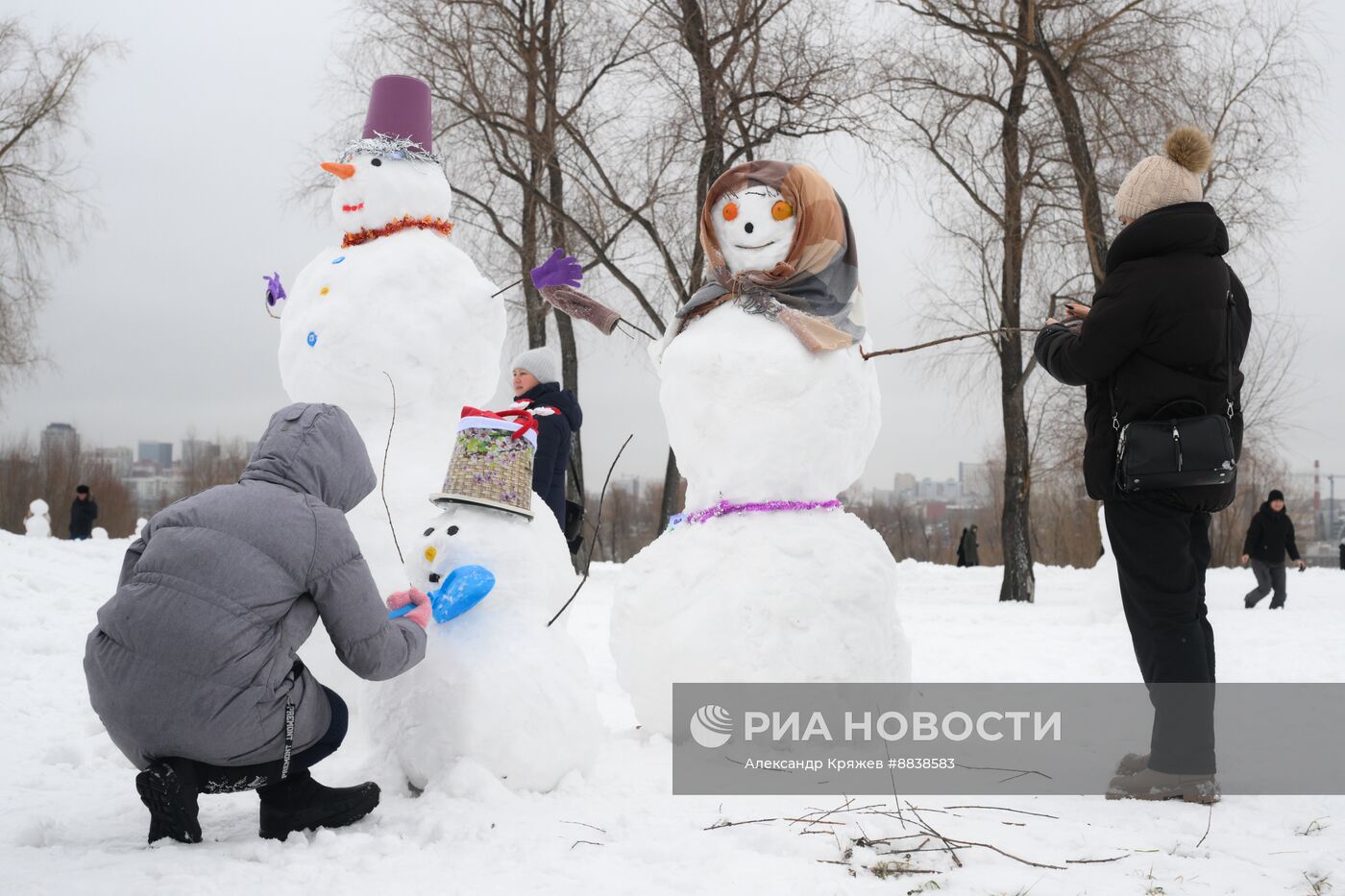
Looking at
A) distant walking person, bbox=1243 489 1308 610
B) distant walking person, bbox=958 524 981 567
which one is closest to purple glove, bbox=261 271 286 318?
distant walking person, bbox=1243 489 1308 610

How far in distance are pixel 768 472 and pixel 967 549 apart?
684 inches

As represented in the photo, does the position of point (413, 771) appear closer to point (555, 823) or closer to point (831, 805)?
point (555, 823)

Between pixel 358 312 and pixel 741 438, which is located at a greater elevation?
pixel 358 312

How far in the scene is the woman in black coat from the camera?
307 cm

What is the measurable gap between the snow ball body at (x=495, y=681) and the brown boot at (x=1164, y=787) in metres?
1.64

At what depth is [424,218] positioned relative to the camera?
474cm

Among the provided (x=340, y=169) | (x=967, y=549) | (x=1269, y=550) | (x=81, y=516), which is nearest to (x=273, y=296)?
(x=340, y=169)

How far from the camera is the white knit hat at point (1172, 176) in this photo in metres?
3.28

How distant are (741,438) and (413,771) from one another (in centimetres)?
167

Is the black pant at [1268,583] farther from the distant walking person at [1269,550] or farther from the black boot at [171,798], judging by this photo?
the black boot at [171,798]

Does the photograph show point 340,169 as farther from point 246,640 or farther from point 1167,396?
point 1167,396

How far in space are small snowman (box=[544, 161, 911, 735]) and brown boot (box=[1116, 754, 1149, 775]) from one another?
836 mm

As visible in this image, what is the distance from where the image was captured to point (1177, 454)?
3.07 meters

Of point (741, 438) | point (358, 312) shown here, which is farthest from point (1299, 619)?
point (358, 312)
